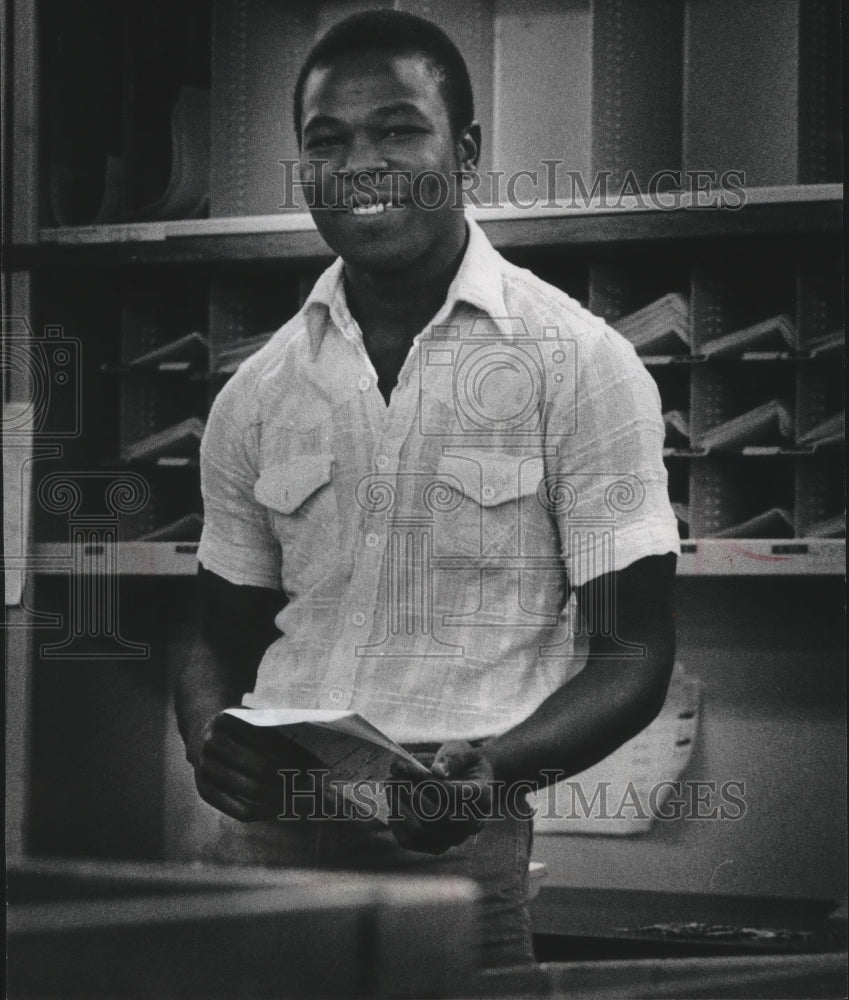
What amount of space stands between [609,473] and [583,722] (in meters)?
0.48

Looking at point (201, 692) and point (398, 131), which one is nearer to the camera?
point (398, 131)

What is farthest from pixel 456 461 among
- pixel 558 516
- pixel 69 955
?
pixel 69 955

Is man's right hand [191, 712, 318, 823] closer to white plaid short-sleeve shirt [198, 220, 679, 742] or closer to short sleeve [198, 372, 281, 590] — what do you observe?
white plaid short-sleeve shirt [198, 220, 679, 742]

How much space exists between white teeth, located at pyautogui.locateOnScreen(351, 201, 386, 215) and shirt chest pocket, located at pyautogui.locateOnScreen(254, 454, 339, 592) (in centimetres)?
48

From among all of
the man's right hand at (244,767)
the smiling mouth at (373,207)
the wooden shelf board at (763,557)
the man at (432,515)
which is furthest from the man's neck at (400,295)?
the man's right hand at (244,767)

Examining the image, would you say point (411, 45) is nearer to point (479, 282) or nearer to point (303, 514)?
point (479, 282)

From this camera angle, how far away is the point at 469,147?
2975 mm

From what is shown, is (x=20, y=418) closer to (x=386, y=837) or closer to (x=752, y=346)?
(x=386, y=837)

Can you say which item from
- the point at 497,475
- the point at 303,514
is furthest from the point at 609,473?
the point at 303,514

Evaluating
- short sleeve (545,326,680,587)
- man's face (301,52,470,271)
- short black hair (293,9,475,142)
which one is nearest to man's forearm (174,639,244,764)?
short sleeve (545,326,680,587)

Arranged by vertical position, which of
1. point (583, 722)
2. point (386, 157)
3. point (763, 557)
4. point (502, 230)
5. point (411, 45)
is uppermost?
point (411, 45)

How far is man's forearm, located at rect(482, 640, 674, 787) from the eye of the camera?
291cm

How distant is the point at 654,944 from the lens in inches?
116

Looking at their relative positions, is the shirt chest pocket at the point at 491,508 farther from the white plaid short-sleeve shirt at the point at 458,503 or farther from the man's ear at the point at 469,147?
the man's ear at the point at 469,147
